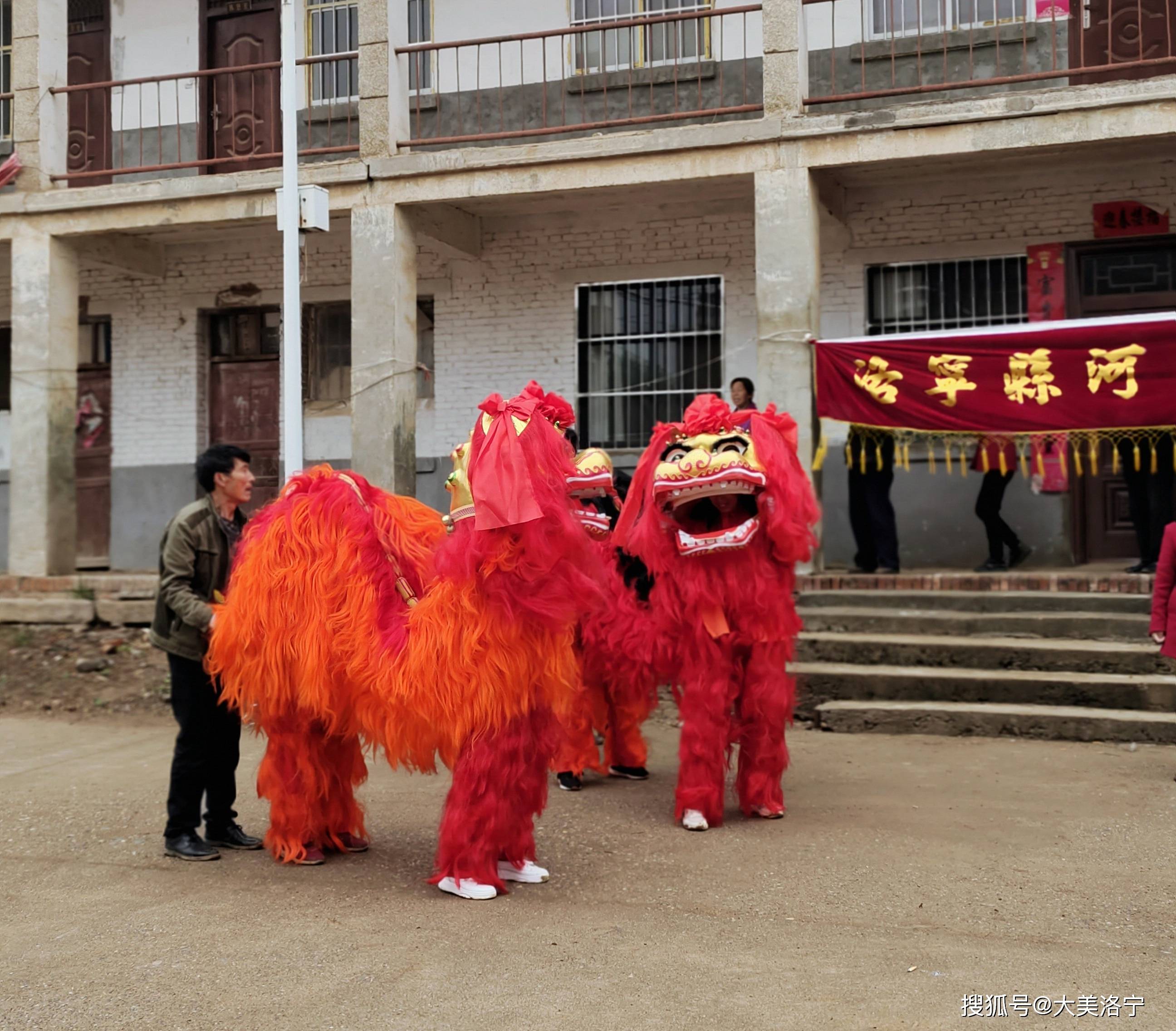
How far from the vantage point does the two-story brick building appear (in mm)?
10094

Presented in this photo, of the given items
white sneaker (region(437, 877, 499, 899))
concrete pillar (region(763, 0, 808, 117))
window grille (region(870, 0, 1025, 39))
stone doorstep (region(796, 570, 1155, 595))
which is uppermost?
window grille (region(870, 0, 1025, 39))

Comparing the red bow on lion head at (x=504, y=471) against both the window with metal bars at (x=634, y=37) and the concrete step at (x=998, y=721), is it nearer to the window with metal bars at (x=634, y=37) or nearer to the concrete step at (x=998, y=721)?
the concrete step at (x=998, y=721)

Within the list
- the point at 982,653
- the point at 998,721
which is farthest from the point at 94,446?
Answer: the point at 998,721

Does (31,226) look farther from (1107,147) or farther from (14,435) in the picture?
(1107,147)

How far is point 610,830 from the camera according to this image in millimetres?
5863

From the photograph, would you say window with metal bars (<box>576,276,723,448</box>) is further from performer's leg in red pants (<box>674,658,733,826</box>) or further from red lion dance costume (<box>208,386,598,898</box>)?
red lion dance costume (<box>208,386,598,898</box>)

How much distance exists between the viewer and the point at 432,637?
4723 millimetres

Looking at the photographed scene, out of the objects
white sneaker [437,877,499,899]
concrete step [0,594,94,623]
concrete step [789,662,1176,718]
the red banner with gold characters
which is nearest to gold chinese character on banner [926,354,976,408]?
the red banner with gold characters

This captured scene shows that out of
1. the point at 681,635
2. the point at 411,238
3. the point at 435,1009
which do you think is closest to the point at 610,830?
the point at 681,635

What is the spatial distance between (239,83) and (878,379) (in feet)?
26.0

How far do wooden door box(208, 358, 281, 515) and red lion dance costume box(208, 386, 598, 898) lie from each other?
8511mm

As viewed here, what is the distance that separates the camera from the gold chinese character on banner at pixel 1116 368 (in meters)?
8.80

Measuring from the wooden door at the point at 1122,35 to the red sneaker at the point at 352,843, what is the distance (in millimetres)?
9158

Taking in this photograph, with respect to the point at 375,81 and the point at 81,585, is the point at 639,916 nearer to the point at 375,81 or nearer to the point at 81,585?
the point at 81,585
